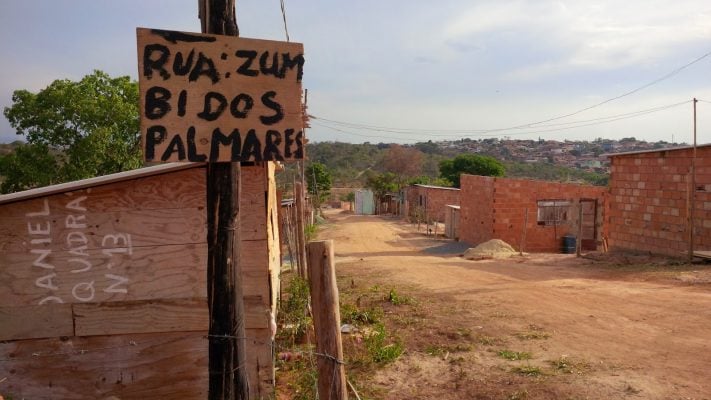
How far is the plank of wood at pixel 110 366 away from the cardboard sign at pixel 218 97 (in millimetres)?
2612

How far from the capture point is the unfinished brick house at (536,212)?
20.2 meters

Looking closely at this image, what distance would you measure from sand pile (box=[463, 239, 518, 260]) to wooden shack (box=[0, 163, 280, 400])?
12.8 m

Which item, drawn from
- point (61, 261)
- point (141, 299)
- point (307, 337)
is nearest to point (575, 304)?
point (307, 337)

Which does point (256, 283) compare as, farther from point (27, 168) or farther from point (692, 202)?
point (27, 168)

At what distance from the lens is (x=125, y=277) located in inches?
177

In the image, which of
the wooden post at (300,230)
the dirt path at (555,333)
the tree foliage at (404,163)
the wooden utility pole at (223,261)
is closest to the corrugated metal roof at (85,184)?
the wooden utility pole at (223,261)

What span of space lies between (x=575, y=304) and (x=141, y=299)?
6513 mm

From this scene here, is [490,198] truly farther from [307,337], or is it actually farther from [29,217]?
[29,217]

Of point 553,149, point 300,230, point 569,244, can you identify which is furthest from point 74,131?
point 553,149

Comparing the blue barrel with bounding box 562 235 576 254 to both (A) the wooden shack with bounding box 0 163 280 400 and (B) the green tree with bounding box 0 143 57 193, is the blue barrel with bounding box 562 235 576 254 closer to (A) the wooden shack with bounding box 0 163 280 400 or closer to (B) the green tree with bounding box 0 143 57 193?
(B) the green tree with bounding box 0 143 57 193

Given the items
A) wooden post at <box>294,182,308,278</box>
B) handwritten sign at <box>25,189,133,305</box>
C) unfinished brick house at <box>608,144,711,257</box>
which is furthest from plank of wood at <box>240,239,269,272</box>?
unfinished brick house at <box>608,144,711,257</box>

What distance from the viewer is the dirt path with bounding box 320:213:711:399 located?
4848 millimetres

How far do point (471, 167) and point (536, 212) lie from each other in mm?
27974

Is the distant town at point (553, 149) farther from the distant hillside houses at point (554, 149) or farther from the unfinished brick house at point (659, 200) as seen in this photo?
the unfinished brick house at point (659, 200)
